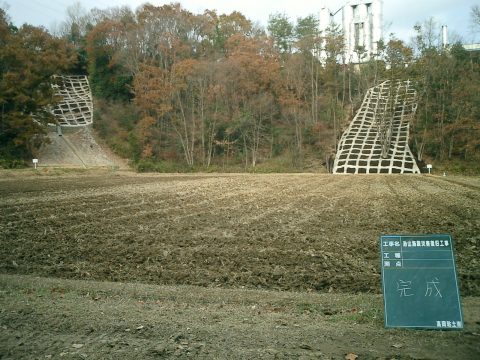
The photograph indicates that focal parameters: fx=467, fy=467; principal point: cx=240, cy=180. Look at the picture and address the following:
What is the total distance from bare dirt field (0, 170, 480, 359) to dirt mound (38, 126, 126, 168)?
2542 centimetres

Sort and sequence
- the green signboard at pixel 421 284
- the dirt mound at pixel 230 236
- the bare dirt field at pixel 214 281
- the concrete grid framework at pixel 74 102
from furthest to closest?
the concrete grid framework at pixel 74 102 → the dirt mound at pixel 230 236 → the green signboard at pixel 421 284 → the bare dirt field at pixel 214 281

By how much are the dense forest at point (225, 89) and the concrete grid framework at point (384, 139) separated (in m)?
1.06

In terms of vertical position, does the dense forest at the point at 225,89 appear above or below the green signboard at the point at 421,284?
above

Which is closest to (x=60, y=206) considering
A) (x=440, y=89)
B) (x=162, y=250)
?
(x=162, y=250)

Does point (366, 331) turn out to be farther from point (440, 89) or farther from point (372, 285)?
point (440, 89)

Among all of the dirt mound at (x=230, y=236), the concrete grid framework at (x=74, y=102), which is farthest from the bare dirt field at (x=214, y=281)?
the concrete grid framework at (x=74, y=102)

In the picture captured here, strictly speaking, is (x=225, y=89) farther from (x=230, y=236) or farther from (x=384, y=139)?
(x=230, y=236)

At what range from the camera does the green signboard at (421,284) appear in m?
4.32

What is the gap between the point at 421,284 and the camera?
436cm

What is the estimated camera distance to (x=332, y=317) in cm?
504

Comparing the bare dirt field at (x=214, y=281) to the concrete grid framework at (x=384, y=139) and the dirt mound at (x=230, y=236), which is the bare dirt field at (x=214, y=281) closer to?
the dirt mound at (x=230, y=236)

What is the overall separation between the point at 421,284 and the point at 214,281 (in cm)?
321

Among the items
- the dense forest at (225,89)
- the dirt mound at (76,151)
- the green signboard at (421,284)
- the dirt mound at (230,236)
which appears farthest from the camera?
the dirt mound at (76,151)

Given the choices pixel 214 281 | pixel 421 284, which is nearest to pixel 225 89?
pixel 214 281
